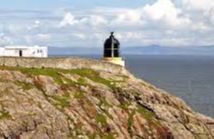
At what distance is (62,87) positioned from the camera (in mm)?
52281

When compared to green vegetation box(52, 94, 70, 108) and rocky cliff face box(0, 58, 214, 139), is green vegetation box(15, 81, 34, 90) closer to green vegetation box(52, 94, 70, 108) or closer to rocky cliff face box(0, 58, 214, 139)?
rocky cliff face box(0, 58, 214, 139)

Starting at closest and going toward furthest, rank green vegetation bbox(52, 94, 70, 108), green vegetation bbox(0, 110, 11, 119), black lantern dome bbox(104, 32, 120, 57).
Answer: green vegetation bbox(0, 110, 11, 119), green vegetation bbox(52, 94, 70, 108), black lantern dome bbox(104, 32, 120, 57)

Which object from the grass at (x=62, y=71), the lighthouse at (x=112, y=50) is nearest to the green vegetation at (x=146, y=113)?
the grass at (x=62, y=71)

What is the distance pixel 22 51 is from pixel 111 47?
31.0 ft

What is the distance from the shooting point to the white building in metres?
62.2

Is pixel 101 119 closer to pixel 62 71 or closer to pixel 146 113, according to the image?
pixel 146 113

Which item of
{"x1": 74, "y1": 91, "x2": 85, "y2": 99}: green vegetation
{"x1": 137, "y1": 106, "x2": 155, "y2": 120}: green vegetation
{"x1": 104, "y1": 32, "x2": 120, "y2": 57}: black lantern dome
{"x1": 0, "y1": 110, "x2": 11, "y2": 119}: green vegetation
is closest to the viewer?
{"x1": 0, "y1": 110, "x2": 11, "y2": 119}: green vegetation

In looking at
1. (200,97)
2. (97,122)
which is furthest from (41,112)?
(200,97)

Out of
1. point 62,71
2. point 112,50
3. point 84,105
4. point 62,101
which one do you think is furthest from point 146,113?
point 112,50

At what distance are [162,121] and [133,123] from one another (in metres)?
3.29

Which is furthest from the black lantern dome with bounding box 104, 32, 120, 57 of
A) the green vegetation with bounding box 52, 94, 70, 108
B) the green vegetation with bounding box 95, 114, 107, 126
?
the green vegetation with bounding box 95, 114, 107, 126

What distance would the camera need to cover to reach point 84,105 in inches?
2029

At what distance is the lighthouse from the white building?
6796 millimetres

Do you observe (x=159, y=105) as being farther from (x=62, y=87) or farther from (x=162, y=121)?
(x=62, y=87)
